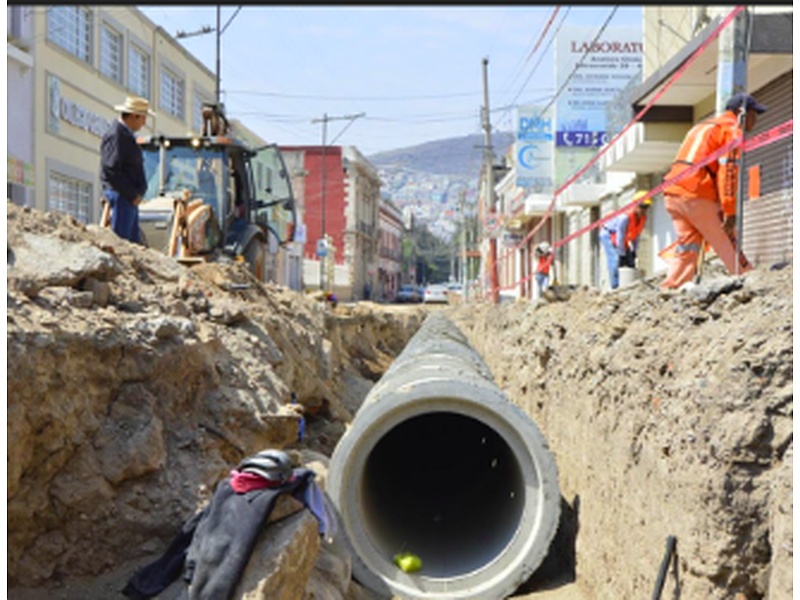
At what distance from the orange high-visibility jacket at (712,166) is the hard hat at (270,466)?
11.9 feet

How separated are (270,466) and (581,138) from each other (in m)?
22.2

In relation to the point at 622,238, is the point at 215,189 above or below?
above

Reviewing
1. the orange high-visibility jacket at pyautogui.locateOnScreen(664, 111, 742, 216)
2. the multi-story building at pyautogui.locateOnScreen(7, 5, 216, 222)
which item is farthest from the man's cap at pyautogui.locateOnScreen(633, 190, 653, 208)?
the multi-story building at pyautogui.locateOnScreen(7, 5, 216, 222)

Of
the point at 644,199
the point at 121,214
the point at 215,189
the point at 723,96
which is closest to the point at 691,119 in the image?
the point at 644,199

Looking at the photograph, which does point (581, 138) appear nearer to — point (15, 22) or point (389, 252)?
point (15, 22)

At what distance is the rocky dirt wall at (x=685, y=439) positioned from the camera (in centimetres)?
322

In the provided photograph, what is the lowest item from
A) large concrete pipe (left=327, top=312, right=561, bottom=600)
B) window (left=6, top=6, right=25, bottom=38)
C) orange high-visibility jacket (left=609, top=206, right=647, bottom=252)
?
large concrete pipe (left=327, top=312, right=561, bottom=600)

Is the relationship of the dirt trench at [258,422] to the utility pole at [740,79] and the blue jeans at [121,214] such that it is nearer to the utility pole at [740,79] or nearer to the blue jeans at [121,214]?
the utility pole at [740,79]

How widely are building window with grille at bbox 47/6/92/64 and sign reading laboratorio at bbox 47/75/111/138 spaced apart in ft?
2.98

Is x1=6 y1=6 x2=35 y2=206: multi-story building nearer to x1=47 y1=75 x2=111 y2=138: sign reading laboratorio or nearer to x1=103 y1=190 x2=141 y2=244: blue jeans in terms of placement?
x1=47 y1=75 x2=111 y2=138: sign reading laboratorio

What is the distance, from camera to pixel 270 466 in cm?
379

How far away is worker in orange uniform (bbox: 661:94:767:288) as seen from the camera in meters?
5.88

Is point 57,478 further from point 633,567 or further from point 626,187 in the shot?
point 626,187

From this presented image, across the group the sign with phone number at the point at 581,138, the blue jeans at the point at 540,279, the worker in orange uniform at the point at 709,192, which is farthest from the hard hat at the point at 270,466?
the sign with phone number at the point at 581,138
